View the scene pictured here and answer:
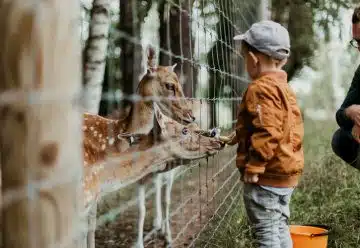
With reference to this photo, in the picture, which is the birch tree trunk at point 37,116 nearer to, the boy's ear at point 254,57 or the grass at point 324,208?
the boy's ear at point 254,57

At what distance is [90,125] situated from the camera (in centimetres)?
559

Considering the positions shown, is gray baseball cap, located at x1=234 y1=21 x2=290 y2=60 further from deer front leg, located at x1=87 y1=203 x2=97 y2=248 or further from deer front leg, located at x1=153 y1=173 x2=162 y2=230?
deer front leg, located at x1=153 y1=173 x2=162 y2=230

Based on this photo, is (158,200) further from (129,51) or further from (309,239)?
(129,51)

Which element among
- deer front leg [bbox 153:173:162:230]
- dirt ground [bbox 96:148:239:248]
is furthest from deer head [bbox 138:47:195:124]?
deer front leg [bbox 153:173:162:230]

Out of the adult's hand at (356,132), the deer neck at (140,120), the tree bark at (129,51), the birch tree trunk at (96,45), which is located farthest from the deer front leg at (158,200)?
the adult's hand at (356,132)

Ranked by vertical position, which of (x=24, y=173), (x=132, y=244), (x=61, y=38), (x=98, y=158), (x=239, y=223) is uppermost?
(x=61, y=38)

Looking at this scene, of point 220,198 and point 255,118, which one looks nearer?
point 255,118

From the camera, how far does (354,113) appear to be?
482 cm

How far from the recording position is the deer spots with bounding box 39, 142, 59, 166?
162 centimetres

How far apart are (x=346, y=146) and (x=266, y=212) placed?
165 centimetres

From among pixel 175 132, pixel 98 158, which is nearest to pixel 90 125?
pixel 98 158

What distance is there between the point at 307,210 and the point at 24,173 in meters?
4.78

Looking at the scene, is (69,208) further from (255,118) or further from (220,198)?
(220,198)

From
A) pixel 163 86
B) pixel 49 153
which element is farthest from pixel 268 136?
pixel 163 86
